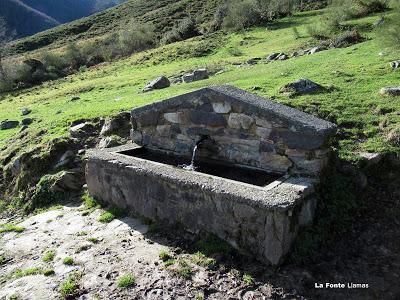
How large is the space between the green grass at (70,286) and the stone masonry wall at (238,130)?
365 centimetres

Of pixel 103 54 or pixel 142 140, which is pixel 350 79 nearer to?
pixel 142 140

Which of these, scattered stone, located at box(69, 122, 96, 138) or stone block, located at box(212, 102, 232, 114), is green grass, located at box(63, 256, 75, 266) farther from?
scattered stone, located at box(69, 122, 96, 138)

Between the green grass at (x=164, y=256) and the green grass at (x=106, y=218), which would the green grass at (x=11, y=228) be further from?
the green grass at (x=164, y=256)

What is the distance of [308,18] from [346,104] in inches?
1430

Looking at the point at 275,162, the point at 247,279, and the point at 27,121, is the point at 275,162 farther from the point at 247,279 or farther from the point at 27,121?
the point at 27,121

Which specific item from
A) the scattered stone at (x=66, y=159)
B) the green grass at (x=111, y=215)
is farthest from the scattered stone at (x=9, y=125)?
the green grass at (x=111, y=215)

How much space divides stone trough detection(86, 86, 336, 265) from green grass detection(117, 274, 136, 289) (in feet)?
4.63

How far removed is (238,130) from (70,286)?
4.03 m

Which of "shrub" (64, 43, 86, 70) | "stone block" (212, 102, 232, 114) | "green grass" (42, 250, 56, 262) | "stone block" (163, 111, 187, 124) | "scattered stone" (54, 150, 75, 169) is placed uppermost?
"stone block" (212, 102, 232, 114)

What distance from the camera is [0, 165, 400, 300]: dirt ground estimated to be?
6.05 m

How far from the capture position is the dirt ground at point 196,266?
19.9 ft

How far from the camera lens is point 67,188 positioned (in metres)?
11.1

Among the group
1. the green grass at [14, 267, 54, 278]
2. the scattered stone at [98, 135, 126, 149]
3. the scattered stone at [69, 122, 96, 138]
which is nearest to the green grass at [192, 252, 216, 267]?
the green grass at [14, 267, 54, 278]

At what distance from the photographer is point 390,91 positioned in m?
11.8
